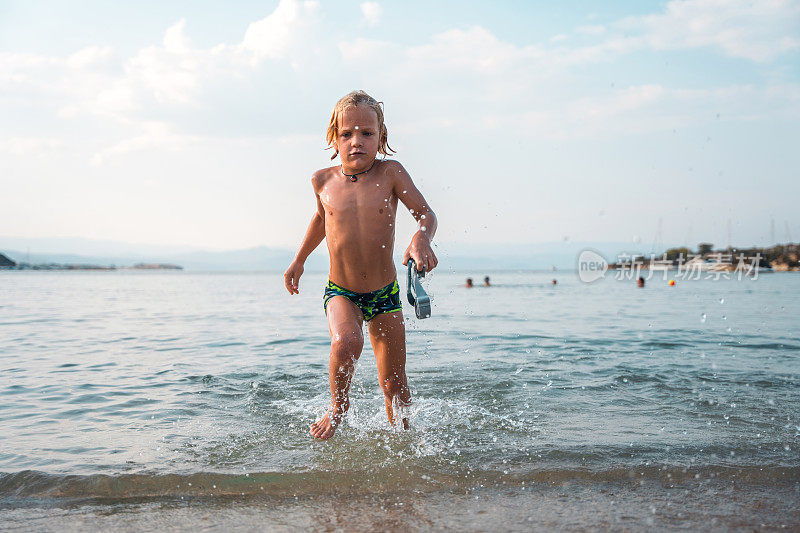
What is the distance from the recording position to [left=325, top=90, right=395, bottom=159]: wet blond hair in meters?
4.05

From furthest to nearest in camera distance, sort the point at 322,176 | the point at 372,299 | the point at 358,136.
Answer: the point at 322,176
the point at 372,299
the point at 358,136

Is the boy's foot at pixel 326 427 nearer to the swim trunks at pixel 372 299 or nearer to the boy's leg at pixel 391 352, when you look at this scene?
the boy's leg at pixel 391 352

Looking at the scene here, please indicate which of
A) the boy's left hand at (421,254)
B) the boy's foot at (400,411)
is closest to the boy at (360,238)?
the boy's foot at (400,411)

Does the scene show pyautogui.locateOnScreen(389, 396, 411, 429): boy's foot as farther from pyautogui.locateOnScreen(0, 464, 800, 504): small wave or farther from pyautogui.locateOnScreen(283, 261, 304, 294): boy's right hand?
pyautogui.locateOnScreen(283, 261, 304, 294): boy's right hand

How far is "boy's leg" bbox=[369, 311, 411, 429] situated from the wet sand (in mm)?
1260

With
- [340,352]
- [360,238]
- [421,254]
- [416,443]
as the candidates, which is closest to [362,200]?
[360,238]

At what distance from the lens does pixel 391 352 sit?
4293mm

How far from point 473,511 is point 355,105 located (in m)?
2.62

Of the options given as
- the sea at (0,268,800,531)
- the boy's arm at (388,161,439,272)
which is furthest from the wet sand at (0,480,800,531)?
the boy's arm at (388,161,439,272)

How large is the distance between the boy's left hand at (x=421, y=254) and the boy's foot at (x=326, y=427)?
1.31 metres

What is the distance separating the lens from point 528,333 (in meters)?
11.8

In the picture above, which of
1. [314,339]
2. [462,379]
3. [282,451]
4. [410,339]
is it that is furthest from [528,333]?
[282,451]

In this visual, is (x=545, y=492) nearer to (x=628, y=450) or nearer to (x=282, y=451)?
(x=628, y=450)

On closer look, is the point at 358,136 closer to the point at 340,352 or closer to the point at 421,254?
the point at 421,254
